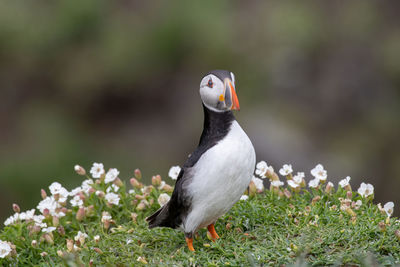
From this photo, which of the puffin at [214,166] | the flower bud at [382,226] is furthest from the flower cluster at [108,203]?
the puffin at [214,166]

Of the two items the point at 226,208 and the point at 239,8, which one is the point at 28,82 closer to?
the point at 239,8

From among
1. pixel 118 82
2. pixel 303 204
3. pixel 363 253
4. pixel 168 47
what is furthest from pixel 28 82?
pixel 363 253

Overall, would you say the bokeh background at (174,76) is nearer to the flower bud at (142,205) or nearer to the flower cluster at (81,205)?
the flower cluster at (81,205)

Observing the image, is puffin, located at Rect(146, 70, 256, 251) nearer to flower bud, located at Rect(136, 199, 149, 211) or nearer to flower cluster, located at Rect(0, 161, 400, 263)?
flower cluster, located at Rect(0, 161, 400, 263)

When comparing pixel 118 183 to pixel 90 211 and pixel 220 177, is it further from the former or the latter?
pixel 220 177

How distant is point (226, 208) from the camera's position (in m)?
3.57

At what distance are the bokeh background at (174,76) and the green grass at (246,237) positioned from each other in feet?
12.8

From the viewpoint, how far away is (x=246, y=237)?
376 cm

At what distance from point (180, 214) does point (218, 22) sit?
5827 millimetres

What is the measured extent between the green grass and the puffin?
25 cm

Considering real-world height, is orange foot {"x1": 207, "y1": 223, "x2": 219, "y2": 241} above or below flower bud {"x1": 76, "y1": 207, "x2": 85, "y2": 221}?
above

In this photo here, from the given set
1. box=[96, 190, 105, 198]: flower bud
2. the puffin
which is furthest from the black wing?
box=[96, 190, 105, 198]: flower bud

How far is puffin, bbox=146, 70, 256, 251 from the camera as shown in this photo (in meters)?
3.45

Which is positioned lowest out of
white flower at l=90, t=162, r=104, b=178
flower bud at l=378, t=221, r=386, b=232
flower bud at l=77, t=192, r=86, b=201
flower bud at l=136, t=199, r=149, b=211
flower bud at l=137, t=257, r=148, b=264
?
flower bud at l=137, t=257, r=148, b=264
